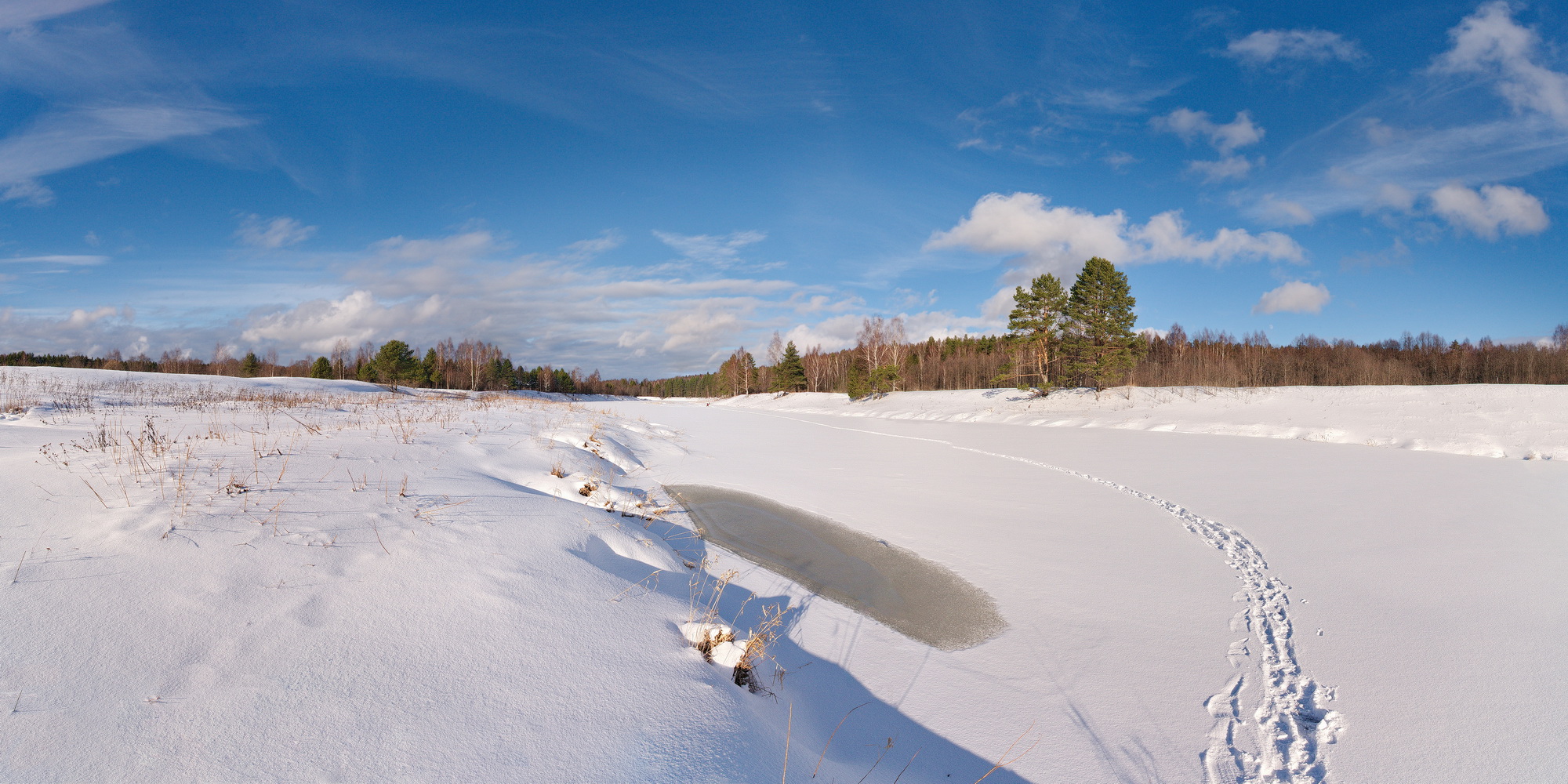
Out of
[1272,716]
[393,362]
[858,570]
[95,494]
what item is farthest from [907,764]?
[393,362]

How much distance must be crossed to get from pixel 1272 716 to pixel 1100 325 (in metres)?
32.6

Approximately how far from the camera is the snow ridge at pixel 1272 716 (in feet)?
9.98

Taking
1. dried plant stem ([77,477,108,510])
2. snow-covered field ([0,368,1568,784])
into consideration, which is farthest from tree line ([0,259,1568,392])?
dried plant stem ([77,477,108,510])

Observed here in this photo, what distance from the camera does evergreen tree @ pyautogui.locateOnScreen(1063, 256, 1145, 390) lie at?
105ft

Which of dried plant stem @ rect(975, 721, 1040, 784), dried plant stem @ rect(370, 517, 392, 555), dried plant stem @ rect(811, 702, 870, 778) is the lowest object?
dried plant stem @ rect(975, 721, 1040, 784)

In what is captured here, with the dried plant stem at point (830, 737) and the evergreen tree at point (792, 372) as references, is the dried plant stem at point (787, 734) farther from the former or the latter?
the evergreen tree at point (792, 372)

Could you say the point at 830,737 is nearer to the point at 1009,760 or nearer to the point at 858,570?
the point at 1009,760

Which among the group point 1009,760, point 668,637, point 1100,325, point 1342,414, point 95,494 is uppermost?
point 1100,325

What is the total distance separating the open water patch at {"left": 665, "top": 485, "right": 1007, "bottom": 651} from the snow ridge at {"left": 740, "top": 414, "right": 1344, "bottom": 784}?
5.04 ft

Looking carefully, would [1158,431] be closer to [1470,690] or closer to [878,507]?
[878,507]

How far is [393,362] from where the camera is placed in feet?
156

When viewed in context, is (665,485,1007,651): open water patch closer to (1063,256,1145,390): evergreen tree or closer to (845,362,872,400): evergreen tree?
(1063,256,1145,390): evergreen tree

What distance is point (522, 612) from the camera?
10.8ft

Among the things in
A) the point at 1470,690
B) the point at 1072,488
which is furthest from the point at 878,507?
the point at 1470,690
